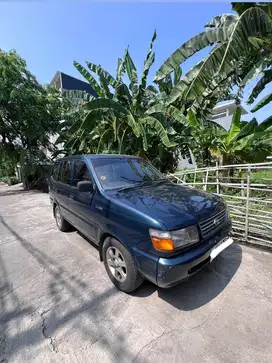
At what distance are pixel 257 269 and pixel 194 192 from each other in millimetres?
1455

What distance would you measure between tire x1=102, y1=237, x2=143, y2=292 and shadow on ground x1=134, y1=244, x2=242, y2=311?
0.23 metres

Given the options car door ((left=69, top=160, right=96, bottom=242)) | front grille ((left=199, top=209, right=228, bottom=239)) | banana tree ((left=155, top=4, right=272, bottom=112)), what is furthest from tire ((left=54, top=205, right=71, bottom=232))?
banana tree ((left=155, top=4, right=272, bottom=112))

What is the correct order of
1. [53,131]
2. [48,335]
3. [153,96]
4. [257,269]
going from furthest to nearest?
[53,131], [153,96], [257,269], [48,335]

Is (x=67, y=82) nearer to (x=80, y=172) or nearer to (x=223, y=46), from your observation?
(x=223, y=46)

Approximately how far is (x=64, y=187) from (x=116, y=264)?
215 centimetres

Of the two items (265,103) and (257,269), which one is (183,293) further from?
(265,103)

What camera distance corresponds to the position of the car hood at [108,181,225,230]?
7.18 feet

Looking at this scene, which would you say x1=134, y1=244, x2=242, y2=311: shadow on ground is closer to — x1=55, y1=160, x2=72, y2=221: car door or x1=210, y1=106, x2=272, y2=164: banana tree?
x1=55, y1=160, x2=72, y2=221: car door

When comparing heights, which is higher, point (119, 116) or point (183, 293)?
point (119, 116)

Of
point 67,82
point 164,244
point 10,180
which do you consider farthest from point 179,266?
point 67,82

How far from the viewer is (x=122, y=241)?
8.02ft

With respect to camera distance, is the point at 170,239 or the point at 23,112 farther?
the point at 23,112

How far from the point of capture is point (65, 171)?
4293 millimetres

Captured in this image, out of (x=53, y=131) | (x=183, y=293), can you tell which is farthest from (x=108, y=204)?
(x=53, y=131)
